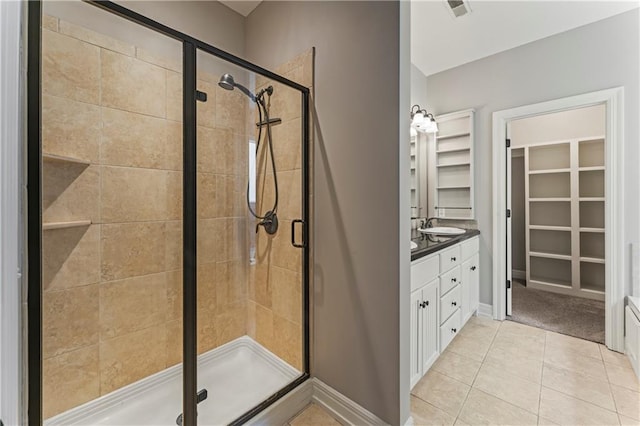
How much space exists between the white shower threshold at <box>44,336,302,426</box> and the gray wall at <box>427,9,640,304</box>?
2.32 meters

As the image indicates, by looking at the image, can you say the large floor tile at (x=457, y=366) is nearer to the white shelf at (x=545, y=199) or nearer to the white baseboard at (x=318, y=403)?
the white baseboard at (x=318, y=403)

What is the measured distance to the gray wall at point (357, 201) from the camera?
1.29 metres

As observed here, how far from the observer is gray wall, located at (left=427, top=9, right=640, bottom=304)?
2064 mm

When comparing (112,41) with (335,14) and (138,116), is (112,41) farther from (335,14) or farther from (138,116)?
(335,14)

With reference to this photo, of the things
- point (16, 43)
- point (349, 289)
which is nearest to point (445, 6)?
point (349, 289)

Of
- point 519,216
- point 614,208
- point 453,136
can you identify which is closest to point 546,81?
point 453,136

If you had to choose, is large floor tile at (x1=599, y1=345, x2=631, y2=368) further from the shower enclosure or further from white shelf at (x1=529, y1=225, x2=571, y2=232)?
the shower enclosure

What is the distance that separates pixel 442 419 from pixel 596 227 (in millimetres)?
3320

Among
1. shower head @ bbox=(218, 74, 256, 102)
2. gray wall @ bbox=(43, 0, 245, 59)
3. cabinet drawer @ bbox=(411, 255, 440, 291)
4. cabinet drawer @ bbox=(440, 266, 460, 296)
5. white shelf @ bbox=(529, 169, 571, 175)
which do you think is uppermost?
gray wall @ bbox=(43, 0, 245, 59)

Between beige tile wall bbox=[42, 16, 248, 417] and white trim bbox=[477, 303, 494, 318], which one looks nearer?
beige tile wall bbox=[42, 16, 248, 417]

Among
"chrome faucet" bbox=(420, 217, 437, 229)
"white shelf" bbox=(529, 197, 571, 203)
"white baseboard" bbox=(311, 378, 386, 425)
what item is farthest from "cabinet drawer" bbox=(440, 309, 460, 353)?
"white shelf" bbox=(529, 197, 571, 203)

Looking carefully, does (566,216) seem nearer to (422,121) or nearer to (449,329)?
(422,121)

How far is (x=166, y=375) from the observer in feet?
5.52

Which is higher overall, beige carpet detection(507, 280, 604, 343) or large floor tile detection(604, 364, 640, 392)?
beige carpet detection(507, 280, 604, 343)
